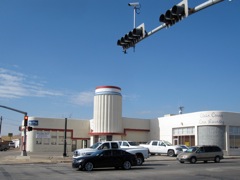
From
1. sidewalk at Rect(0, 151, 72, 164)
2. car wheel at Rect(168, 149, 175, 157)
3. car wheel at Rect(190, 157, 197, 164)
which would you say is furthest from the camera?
car wheel at Rect(168, 149, 175, 157)

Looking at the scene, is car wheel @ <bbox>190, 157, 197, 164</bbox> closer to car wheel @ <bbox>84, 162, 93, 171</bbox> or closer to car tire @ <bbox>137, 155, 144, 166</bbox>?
car tire @ <bbox>137, 155, 144, 166</bbox>

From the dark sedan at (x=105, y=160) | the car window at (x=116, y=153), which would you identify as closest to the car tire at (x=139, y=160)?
the dark sedan at (x=105, y=160)

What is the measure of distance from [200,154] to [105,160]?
39.2 ft

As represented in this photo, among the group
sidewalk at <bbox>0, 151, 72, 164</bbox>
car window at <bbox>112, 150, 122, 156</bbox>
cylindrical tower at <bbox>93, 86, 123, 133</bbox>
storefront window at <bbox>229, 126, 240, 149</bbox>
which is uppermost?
cylindrical tower at <bbox>93, 86, 123, 133</bbox>

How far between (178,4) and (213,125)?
114 feet

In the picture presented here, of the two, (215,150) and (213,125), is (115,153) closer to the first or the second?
(215,150)

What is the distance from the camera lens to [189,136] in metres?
48.0

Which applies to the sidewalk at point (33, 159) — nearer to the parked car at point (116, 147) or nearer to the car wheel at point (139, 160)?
the parked car at point (116, 147)

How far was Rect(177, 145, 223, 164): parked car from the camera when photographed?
3203 centimetres

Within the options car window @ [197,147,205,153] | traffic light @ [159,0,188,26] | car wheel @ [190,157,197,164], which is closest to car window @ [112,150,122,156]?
car wheel @ [190,157,197,164]

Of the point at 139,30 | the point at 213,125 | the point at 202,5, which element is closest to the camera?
the point at 202,5

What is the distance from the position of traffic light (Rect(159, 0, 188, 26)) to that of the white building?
34155 millimetres

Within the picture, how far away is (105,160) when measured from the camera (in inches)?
938

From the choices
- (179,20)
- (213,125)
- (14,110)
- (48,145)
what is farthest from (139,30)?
(48,145)
